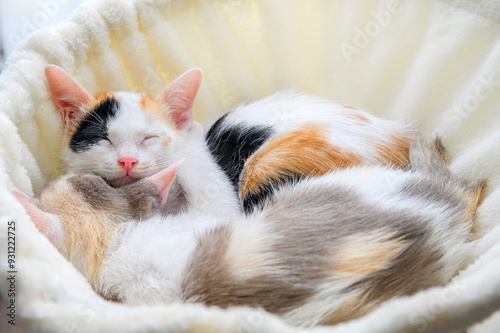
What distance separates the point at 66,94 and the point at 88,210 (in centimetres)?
→ 38

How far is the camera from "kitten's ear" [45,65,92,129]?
111 cm

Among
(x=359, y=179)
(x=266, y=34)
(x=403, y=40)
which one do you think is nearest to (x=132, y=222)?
(x=359, y=179)

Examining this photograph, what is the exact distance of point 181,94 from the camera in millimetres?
1265

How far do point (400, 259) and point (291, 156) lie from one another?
1.34 feet

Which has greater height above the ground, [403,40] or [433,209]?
[403,40]

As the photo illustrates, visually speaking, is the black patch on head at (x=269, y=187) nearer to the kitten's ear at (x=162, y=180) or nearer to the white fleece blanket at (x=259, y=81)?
the kitten's ear at (x=162, y=180)

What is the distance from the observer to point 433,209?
2.93 ft

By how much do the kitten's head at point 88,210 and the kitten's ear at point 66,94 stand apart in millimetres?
224

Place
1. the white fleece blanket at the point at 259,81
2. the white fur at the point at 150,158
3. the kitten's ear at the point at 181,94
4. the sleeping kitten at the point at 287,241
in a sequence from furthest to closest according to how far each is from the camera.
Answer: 1. the kitten's ear at the point at 181,94
2. the white fur at the point at 150,158
3. the sleeping kitten at the point at 287,241
4. the white fleece blanket at the point at 259,81

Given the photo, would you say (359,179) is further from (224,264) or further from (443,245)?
(224,264)

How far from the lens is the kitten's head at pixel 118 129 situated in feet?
3.66

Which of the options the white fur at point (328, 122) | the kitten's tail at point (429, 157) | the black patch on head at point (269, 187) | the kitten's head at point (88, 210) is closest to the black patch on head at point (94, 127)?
the kitten's head at point (88, 210)

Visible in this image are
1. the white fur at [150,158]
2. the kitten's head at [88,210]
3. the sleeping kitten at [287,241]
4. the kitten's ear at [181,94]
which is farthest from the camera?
the kitten's ear at [181,94]

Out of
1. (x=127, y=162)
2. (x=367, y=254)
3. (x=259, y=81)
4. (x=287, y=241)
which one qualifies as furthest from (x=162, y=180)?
(x=259, y=81)
